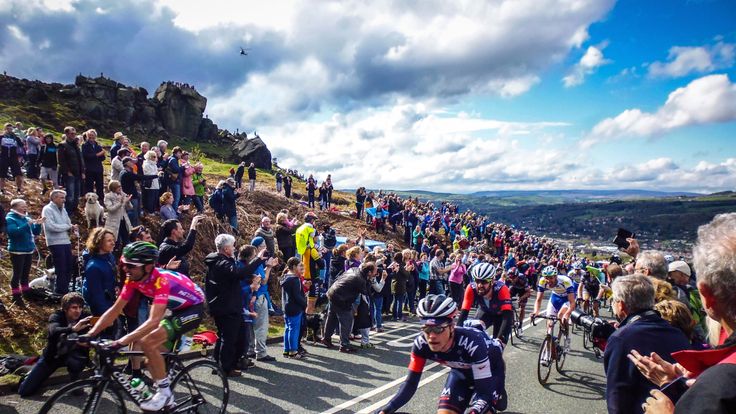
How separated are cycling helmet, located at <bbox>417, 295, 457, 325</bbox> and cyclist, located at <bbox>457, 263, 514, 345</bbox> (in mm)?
2666

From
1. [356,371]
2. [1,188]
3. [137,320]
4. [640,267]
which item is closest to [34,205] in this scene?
[1,188]

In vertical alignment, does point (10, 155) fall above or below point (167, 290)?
above

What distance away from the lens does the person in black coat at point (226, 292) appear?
646cm

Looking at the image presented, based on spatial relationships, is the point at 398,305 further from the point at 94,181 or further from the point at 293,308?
the point at 94,181

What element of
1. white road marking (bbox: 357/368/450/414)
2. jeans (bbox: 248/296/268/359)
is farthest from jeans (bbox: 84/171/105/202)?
white road marking (bbox: 357/368/450/414)

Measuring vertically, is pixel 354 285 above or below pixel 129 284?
below

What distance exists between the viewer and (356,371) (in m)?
7.80

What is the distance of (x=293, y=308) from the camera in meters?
8.38

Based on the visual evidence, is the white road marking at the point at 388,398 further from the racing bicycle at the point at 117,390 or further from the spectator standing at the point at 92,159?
the spectator standing at the point at 92,159

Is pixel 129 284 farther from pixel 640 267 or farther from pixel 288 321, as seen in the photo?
pixel 640 267

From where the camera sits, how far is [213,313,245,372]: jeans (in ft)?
21.4

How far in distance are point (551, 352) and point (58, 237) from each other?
994cm

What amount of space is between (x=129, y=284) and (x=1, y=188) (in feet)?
35.9

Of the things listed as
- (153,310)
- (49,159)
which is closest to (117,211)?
(49,159)
